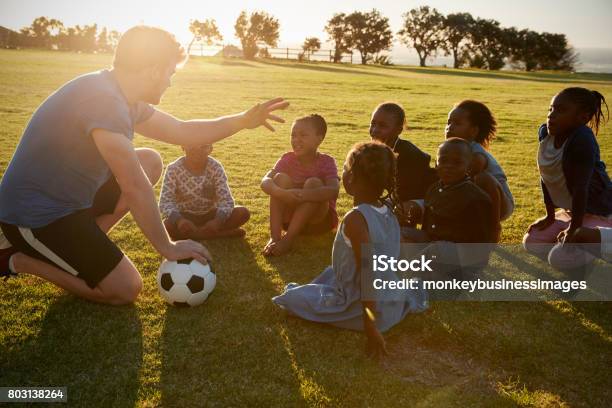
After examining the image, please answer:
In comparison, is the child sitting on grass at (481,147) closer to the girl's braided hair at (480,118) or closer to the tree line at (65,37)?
the girl's braided hair at (480,118)

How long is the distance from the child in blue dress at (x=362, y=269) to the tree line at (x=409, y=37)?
75.0m

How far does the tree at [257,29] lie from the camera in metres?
82.2

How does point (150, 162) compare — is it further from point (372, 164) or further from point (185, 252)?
point (372, 164)

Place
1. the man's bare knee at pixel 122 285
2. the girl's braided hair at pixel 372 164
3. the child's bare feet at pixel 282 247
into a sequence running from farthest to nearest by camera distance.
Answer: the child's bare feet at pixel 282 247, the man's bare knee at pixel 122 285, the girl's braided hair at pixel 372 164

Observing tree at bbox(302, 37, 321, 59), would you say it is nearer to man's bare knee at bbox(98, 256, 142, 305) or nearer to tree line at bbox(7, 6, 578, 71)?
tree line at bbox(7, 6, 578, 71)

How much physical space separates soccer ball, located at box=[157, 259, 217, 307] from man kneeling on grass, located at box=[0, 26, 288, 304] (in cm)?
22

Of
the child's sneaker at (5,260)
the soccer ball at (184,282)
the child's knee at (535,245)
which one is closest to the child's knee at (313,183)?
the soccer ball at (184,282)

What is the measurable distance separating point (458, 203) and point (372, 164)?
1.50 metres

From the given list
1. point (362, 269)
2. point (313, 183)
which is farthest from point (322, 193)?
point (362, 269)

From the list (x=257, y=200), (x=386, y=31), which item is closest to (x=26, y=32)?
(x=386, y=31)

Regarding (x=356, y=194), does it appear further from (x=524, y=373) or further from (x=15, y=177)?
(x=15, y=177)

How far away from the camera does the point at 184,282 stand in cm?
400

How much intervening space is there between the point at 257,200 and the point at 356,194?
392 cm

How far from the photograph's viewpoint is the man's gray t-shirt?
3.63 meters
